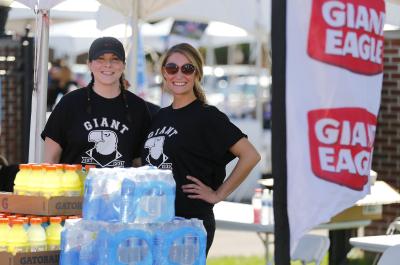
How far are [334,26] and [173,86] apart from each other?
163cm

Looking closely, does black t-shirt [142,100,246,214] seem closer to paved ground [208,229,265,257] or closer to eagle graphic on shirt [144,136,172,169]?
eagle graphic on shirt [144,136,172,169]

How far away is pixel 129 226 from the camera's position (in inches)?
175

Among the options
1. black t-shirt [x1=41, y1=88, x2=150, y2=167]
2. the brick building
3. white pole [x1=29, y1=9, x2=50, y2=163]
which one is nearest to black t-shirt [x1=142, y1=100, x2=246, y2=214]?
black t-shirt [x1=41, y1=88, x2=150, y2=167]

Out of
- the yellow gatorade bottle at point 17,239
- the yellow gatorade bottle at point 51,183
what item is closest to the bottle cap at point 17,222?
the yellow gatorade bottle at point 17,239

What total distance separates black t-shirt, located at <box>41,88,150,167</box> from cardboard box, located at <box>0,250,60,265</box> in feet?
2.76

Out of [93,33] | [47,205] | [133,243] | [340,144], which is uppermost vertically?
[93,33]

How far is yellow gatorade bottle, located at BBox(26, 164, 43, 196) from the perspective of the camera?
193 inches

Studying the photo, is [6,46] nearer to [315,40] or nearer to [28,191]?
[28,191]

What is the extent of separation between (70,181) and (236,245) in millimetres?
7844

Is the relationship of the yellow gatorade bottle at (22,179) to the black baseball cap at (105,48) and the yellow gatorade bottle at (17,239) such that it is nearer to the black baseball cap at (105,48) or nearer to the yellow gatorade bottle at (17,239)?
the yellow gatorade bottle at (17,239)

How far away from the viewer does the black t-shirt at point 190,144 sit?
527 cm

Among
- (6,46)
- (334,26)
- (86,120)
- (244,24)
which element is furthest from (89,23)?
(334,26)

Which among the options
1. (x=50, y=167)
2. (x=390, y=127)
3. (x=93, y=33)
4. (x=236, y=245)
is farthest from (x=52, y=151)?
(x=93, y=33)

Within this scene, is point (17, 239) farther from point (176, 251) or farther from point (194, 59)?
point (194, 59)
